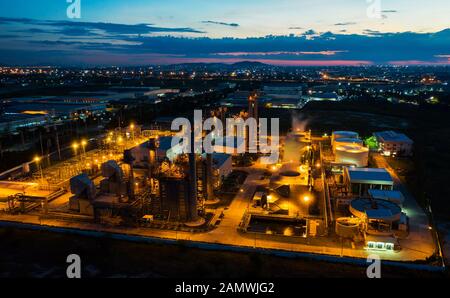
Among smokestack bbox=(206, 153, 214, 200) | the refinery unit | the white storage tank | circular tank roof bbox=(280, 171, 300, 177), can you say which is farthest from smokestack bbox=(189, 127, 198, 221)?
the white storage tank

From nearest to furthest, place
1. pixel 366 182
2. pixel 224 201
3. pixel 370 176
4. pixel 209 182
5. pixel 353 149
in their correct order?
pixel 209 182 < pixel 224 201 < pixel 366 182 < pixel 370 176 < pixel 353 149

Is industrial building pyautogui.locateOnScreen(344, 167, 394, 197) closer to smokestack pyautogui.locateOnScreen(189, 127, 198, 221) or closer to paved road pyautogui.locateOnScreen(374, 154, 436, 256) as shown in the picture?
paved road pyautogui.locateOnScreen(374, 154, 436, 256)

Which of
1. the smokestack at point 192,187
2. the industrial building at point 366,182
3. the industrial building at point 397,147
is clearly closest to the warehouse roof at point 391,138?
the industrial building at point 397,147

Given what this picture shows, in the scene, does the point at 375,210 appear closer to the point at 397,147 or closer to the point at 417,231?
the point at 417,231

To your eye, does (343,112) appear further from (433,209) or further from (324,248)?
(324,248)

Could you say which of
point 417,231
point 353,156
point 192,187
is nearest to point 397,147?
point 353,156

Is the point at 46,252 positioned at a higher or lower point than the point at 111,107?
lower

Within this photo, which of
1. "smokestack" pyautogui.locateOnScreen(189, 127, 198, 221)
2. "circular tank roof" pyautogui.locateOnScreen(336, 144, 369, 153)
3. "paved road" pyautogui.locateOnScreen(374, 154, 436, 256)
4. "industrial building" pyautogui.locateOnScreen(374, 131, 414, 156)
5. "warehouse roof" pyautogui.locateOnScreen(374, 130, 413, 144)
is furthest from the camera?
"warehouse roof" pyautogui.locateOnScreen(374, 130, 413, 144)

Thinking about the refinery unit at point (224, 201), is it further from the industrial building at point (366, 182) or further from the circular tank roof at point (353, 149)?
the circular tank roof at point (353, 149)

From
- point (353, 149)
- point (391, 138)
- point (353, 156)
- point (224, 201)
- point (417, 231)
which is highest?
point (391, 138)
